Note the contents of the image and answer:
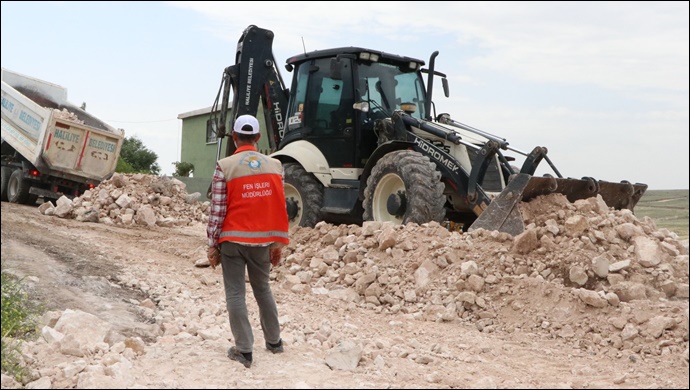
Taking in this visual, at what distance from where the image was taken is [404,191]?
9.76 m

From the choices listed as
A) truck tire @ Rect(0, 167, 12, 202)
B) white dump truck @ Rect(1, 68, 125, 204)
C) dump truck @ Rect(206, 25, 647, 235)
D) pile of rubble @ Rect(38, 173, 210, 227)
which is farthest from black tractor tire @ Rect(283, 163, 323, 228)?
truck tire @ Rect(0, 167, 12, 202)

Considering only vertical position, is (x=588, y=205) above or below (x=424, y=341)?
above

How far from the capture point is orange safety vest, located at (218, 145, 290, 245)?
5.18 meters

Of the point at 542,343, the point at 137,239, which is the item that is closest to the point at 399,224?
the point at 542,343

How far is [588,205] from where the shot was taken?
8891 millimetres

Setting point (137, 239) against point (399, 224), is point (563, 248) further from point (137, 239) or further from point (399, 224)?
point (137, 239)

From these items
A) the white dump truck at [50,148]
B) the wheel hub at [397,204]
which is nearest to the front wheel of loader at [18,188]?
the white dump truck at [50,148]

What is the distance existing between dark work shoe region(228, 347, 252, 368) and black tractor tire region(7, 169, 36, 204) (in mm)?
12867

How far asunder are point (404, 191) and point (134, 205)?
6.79 meters

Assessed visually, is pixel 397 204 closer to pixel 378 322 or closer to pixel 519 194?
pixel 519 194

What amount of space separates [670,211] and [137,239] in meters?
8.37

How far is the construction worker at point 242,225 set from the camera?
518 centimetres

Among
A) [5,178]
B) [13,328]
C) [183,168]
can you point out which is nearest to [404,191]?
[13,328]

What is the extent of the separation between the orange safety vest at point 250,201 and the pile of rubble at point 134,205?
30.7 ft
